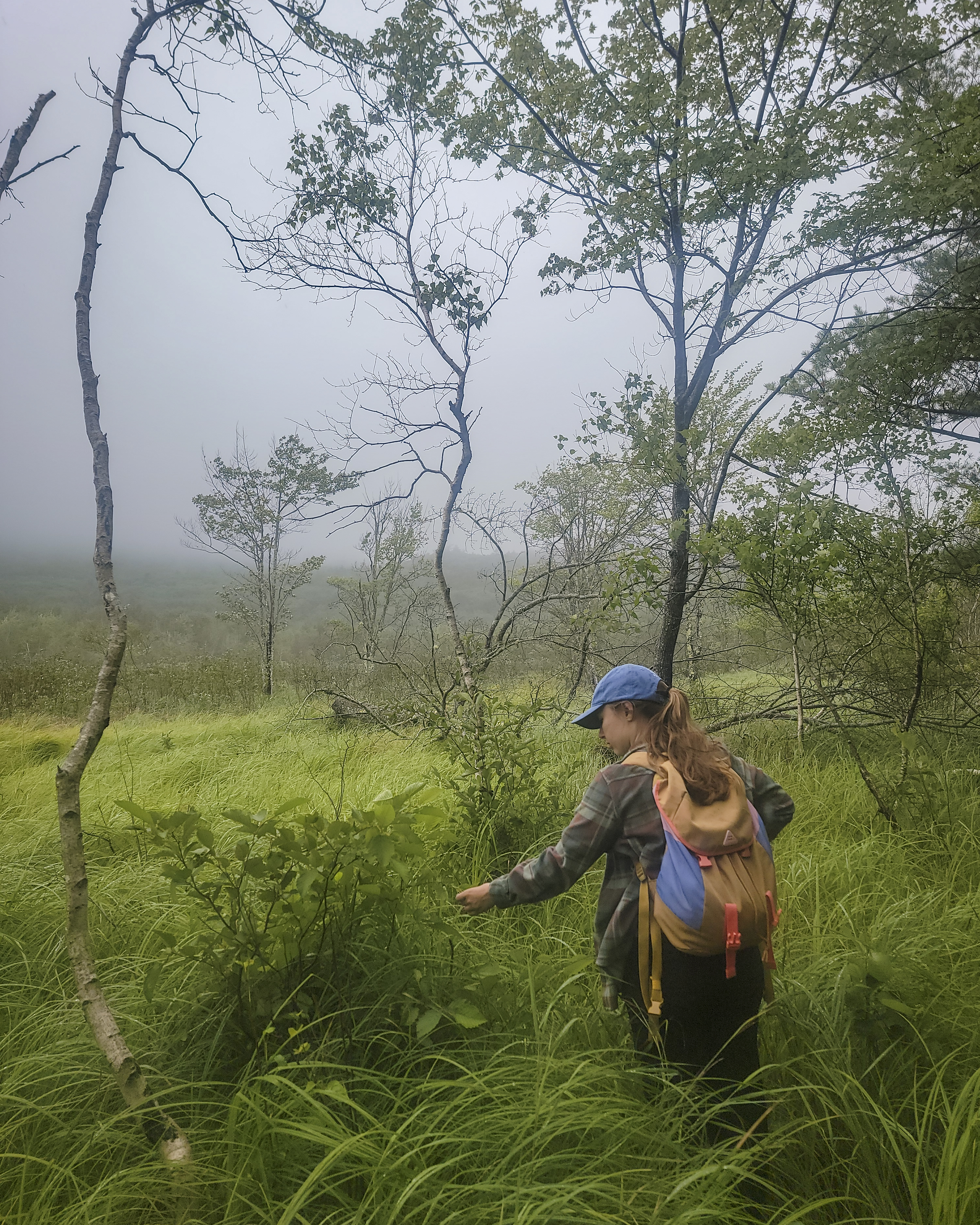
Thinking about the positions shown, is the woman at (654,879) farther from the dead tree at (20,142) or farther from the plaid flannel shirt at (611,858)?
the dead tree at (20,142)

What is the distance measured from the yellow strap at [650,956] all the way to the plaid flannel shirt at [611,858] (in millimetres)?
34

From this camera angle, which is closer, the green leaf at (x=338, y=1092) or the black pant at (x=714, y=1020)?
the green leaf at (x=338, y=1092)

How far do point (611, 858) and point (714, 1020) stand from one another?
1.55 ft

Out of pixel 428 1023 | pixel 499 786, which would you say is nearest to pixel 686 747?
pixel 428 1023

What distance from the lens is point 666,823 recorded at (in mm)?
1526

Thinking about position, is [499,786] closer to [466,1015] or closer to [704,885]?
[466,1015]

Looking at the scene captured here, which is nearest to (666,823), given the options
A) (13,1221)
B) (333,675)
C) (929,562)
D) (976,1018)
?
(976,1018)

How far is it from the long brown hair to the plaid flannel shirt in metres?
0.10

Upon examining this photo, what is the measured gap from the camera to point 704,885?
1.45 m

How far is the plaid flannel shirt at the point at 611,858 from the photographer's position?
1.60 meters

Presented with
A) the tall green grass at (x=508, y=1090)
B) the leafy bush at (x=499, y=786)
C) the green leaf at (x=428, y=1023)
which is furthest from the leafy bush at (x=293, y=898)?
the leafy bush at (x=499, y=786)

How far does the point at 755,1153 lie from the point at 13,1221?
179 cm

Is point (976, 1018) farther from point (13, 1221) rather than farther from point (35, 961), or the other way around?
point (35, 961)

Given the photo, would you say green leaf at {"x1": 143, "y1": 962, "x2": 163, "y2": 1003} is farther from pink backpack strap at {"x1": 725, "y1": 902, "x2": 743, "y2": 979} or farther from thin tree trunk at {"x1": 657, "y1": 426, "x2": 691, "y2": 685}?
thin tree trunk at {"x1": 657, "y1": 426, "x2": 691, "y2": 685}
